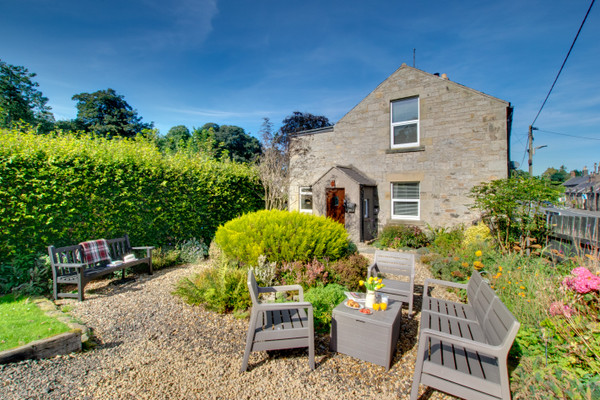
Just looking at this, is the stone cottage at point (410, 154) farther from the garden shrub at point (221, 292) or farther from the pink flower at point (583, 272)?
the pink flower at point (583, 272)

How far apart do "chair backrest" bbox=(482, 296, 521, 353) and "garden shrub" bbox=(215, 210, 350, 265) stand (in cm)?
298

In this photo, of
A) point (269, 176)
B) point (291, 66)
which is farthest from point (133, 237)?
point (291, 66)

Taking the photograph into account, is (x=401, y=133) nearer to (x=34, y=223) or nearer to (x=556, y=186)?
(x=556, y=186)

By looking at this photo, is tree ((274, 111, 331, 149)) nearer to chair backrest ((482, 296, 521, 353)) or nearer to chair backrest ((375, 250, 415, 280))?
chair backrest ((375, 250, 415, 280))

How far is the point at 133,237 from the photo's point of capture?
7410 mm

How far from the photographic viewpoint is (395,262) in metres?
5.38

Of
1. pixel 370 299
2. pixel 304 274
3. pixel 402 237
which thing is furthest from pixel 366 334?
pixel 402 237

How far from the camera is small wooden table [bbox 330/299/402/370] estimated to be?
121 inches

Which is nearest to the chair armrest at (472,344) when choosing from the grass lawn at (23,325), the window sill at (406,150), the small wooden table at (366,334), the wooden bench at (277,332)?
the small wooden table at (366,334)

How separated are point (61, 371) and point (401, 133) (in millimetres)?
11714

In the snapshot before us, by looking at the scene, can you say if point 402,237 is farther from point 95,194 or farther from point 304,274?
point 95,194

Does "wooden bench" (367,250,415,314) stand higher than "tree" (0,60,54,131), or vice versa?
"tree" (0,60,54,131)

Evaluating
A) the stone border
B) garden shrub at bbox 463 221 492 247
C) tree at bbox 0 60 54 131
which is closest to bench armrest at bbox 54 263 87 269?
the stone border

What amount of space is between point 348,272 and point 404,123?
817cm
